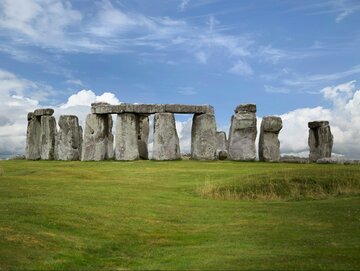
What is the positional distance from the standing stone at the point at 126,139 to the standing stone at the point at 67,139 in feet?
19.5

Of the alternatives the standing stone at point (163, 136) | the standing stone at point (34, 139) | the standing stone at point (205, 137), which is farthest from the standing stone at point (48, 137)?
the standing stone at point (205, 137)

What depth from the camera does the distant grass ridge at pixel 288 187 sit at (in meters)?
28.0

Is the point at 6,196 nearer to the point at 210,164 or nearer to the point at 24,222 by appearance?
the point at 24,222

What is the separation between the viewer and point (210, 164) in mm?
44125

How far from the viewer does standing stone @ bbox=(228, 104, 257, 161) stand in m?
49.3

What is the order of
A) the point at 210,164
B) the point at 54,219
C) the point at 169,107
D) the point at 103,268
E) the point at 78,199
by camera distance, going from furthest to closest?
the point at 169,107
the point at 210,164
the point at 78,199
the point at 54,219
the point at 103,268

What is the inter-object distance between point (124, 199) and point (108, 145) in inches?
1067

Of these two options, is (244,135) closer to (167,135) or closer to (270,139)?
(270,139)

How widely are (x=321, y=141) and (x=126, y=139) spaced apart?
61.0 feet

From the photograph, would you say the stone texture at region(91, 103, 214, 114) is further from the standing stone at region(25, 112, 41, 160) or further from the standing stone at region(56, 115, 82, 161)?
the standing stone at region(25, 112, 41, 160)

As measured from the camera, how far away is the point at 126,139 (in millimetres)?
48844

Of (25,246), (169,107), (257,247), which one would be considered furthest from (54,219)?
(169,107)

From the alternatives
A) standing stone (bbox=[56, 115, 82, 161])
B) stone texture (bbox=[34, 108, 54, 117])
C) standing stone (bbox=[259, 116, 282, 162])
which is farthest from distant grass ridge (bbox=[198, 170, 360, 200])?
stone texture (bbox=[34, 108, 54, 117])

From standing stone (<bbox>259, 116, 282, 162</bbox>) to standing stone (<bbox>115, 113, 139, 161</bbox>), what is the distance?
11.4 m
